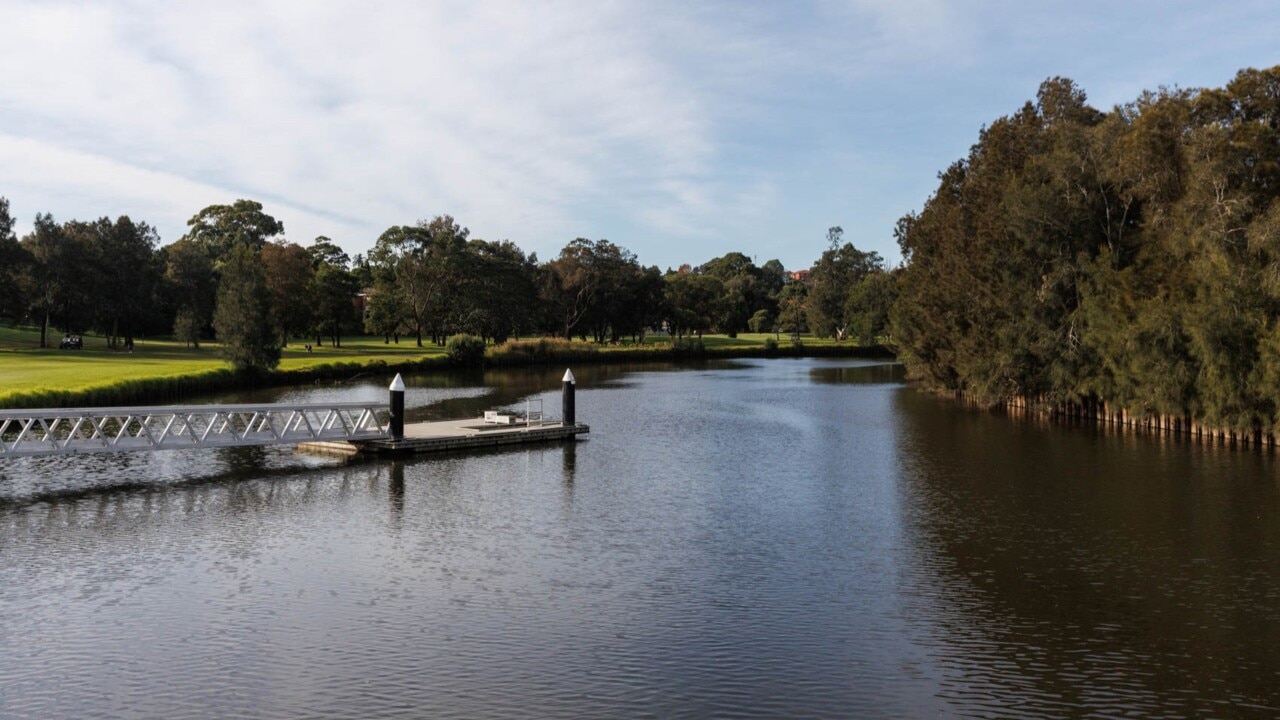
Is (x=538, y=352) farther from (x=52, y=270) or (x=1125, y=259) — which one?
Result: (x=1125, y=259)

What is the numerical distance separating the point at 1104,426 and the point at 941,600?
1288 inches

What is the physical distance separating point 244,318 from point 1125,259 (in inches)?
2097

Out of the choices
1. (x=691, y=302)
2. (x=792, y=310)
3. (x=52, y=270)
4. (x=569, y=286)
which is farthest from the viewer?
(x=792, y=310)

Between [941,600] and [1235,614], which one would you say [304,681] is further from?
[1235,614]

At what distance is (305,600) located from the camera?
17.4 meters

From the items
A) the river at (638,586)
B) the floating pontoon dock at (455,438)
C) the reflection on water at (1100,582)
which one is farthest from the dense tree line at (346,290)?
the reflection on water at (1100,582)

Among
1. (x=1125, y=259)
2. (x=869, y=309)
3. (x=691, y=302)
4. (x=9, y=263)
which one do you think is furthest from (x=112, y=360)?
(x=691, y=302)

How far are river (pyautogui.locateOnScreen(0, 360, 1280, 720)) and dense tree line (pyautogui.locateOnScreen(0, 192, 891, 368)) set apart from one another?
147 feet

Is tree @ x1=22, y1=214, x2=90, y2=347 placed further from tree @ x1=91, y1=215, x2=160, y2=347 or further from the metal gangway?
the metal gangway

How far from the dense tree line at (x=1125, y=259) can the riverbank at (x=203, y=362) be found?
145ft

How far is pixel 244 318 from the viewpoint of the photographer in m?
66.2

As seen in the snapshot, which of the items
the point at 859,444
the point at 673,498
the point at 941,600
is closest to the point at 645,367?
the point at 859,444

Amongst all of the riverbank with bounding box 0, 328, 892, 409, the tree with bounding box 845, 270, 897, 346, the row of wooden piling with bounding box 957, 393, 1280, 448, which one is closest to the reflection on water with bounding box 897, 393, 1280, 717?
the row of wooden piling with bounding box 957, 393, 1280, 448

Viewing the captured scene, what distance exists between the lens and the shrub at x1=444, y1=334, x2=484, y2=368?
316 ft
